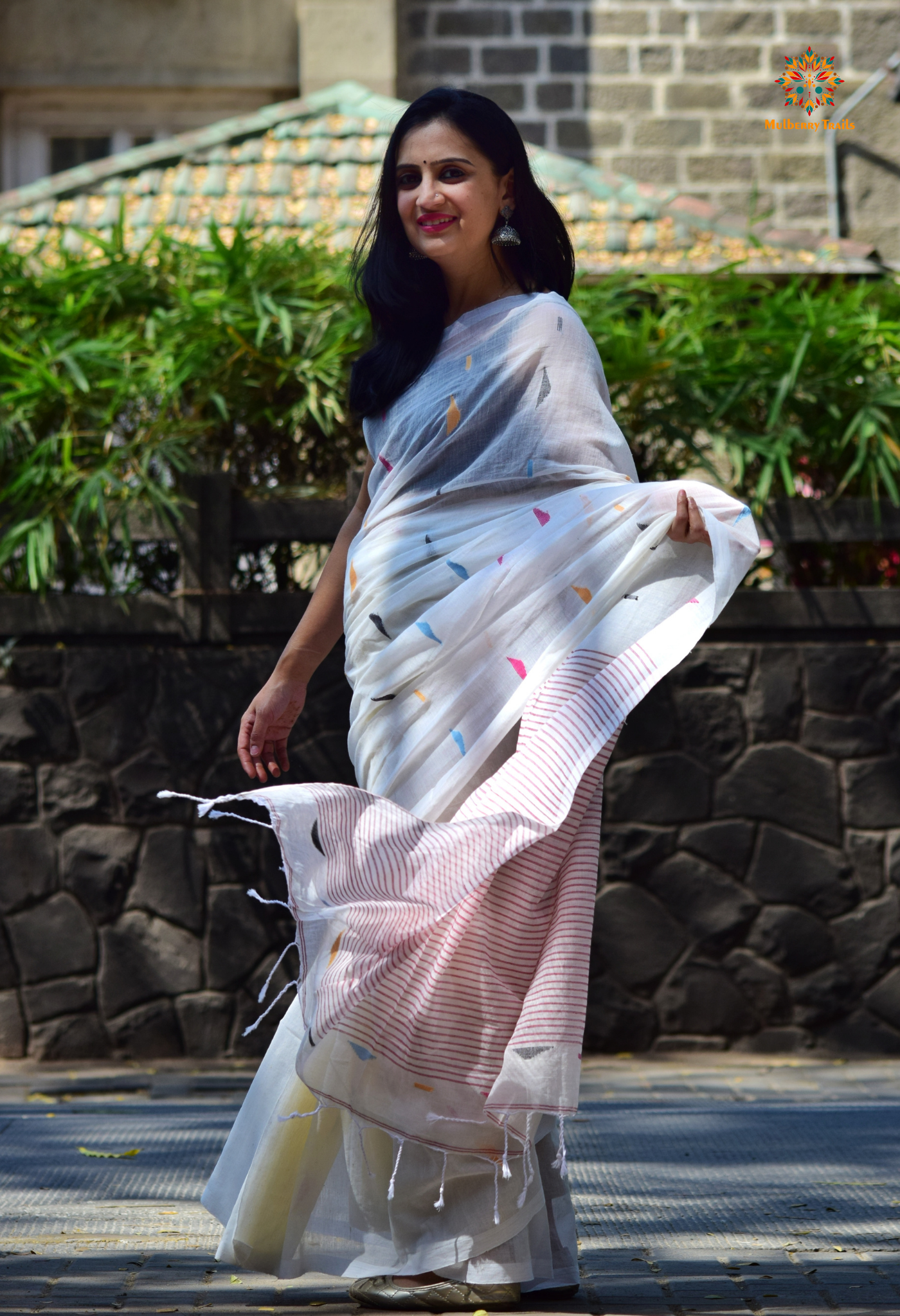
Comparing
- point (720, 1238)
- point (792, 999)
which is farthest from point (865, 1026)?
point (720, 1238)

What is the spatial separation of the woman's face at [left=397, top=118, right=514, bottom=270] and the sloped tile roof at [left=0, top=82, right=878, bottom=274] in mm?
4344

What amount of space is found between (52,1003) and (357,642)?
8.94ft

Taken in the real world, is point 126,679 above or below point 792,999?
above

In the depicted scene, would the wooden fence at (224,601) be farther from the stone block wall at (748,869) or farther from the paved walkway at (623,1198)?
the paved walkway at (623,1198)

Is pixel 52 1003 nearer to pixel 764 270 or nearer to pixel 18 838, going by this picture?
pixel 18 838

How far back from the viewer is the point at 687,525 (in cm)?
223

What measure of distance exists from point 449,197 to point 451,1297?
5.61 feet

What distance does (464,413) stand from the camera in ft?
7.53

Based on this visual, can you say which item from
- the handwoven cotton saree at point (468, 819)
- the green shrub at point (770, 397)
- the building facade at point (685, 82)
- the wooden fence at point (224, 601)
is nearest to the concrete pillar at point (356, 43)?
the building facade at point (685, 82)

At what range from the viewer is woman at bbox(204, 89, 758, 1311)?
1995 mm

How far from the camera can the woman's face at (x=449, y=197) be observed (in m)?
2.36

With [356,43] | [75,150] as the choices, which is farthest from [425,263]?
[75,150]

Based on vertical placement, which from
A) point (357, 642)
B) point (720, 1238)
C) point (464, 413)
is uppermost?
point (464, 413)

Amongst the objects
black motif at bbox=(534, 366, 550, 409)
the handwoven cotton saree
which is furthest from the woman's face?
black motif at bbox=(534, 366, 550, 409)
